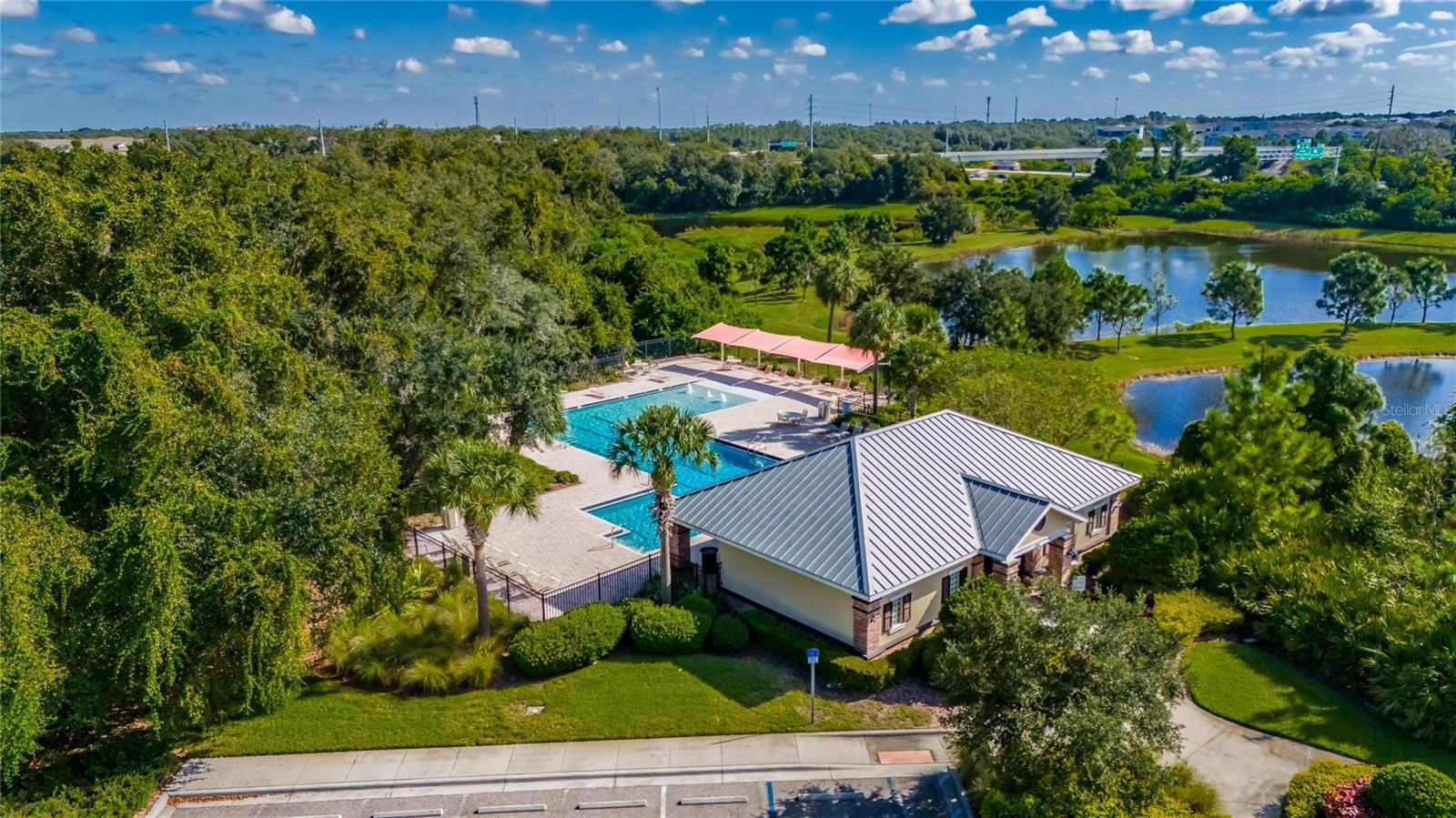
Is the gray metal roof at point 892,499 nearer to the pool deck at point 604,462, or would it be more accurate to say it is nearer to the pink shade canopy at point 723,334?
the pool deck at point 604,462

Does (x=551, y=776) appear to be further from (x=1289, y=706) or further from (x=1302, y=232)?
(x=1302, y=232)

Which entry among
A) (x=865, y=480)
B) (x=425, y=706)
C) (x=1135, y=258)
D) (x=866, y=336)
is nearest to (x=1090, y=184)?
(x=1135, y=258)

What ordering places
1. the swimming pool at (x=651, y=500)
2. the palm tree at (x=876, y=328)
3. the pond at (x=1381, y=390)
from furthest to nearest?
1. the pond at (x=1381, y=390)
2. the palm tree at (x=876, y=328)
3. the swimming pool at (x=651, y=500)

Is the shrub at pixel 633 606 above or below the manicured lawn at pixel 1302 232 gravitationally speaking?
below

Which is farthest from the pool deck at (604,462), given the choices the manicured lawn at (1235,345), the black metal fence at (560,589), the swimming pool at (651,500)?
the manicured lawn at (1235,345)

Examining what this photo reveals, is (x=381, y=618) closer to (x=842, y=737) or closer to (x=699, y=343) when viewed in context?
(x=842, y=737)

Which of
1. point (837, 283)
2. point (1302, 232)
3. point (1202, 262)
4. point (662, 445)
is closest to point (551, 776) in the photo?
point (662, 445)
